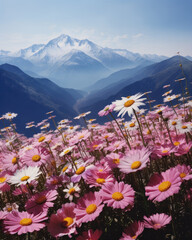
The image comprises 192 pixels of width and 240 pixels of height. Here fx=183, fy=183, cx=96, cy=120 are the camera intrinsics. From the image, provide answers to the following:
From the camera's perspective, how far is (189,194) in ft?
5.00

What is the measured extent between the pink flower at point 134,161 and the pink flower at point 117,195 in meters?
0.13

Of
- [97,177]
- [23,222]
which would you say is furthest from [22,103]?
[23,222]

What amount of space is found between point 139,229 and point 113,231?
32 cm

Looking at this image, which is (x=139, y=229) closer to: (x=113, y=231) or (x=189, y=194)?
(x=113, y=231)

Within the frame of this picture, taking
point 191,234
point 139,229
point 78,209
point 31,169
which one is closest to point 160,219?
point 139,229

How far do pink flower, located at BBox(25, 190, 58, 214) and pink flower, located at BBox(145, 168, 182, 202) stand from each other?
2.45 ft

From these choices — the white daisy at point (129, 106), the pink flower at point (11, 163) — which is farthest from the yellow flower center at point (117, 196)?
the pink flower at point (11, 163)

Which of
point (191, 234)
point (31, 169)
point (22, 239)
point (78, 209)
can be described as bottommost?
point (22, 239)

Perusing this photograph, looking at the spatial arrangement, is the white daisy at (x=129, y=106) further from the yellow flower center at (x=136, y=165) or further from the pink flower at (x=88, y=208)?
the pink flower at (x=88, y=208)

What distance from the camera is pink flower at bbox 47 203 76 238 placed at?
49.4 inches

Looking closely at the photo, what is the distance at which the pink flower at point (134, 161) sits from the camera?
4.30 ft

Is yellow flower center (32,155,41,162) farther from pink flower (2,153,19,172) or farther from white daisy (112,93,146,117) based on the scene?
white daisy (112,93,146,117)

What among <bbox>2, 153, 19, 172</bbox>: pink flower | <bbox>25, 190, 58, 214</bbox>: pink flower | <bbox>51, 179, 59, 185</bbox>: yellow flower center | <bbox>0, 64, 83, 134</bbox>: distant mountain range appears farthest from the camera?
<bbox>0, 64, 83, 134</bbox>: distant mountain range

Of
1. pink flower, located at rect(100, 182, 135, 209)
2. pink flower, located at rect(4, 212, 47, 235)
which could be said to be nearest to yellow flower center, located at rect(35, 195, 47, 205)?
pink flower, located at rect(4, 212, 47, 235)
